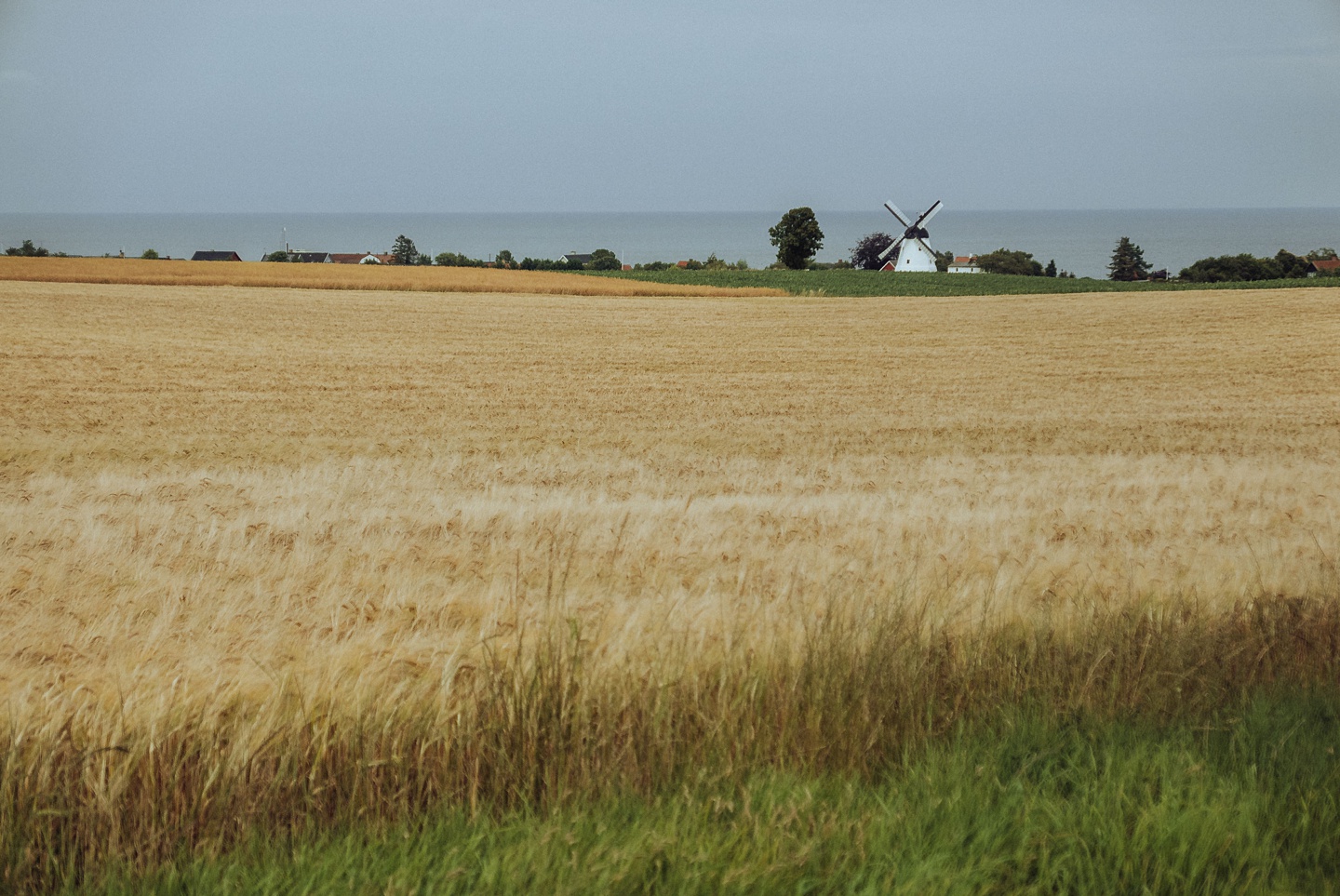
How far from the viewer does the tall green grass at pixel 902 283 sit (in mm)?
58031

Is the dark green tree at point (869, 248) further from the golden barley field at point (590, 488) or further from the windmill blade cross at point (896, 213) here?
the golden barley field at point (590, 488)

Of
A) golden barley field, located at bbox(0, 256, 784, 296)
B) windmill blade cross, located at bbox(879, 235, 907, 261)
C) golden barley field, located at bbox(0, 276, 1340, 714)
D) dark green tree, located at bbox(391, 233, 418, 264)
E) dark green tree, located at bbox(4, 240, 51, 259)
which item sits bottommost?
golden barley field, located at bbox(0, 276, 1340, 714)

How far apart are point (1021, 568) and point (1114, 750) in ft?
8.74

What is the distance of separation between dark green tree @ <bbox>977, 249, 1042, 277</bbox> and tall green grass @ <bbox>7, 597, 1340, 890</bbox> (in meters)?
104

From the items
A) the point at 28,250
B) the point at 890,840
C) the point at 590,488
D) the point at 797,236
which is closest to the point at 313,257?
the point at 28,250

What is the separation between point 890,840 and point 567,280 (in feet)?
192

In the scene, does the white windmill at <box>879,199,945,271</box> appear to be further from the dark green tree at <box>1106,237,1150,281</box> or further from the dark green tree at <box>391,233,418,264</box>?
the dark green tree at <box>391,233,418,264</box>

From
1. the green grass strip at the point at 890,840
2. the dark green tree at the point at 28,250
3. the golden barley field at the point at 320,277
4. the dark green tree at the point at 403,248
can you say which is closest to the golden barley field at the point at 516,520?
the green grass strip at the point at 890,840

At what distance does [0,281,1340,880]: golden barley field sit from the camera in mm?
3631

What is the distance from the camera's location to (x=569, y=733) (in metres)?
3.54

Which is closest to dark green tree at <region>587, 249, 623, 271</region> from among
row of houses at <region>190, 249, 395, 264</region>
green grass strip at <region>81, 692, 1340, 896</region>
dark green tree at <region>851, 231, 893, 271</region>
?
row of houses at <region>190, 249, 395, 264</region>

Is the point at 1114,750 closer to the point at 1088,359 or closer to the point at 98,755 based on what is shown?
the point at 98,755

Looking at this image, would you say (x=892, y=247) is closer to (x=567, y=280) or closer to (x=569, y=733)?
(x=567, y=280)

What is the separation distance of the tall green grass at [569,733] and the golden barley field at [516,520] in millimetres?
27
